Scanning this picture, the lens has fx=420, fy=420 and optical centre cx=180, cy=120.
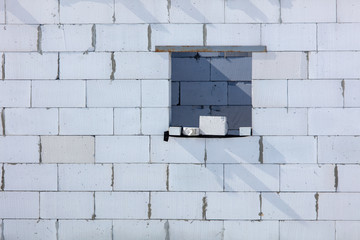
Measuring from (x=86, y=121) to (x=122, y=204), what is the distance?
106 cm

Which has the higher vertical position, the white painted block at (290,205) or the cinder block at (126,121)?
the cinder block at (126,121)

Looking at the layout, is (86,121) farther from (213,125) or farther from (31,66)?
(213,125)

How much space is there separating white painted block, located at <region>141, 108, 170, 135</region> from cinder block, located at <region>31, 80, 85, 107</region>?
2.43 ft

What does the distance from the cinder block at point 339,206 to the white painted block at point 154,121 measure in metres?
1.98

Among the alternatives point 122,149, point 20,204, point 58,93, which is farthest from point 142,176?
point 20,204

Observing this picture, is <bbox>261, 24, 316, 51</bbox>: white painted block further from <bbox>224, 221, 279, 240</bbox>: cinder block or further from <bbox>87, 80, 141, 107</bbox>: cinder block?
<bbox>224, 221, 279, 240</bbox>: cinder block

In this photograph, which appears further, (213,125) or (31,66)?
(31,66)

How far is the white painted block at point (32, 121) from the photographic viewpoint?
4914 millimetres

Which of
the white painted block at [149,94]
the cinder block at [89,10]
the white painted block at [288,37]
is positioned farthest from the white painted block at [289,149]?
the cinder block at [89,10]

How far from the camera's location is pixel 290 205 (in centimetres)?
485

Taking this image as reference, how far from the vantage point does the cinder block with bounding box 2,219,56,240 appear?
495cm

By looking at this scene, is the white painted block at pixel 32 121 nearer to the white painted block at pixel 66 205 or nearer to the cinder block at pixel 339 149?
the white painted block at pixel 66 205

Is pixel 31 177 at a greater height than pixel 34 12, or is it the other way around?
pixel 34 12

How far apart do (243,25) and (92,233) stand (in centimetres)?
299
